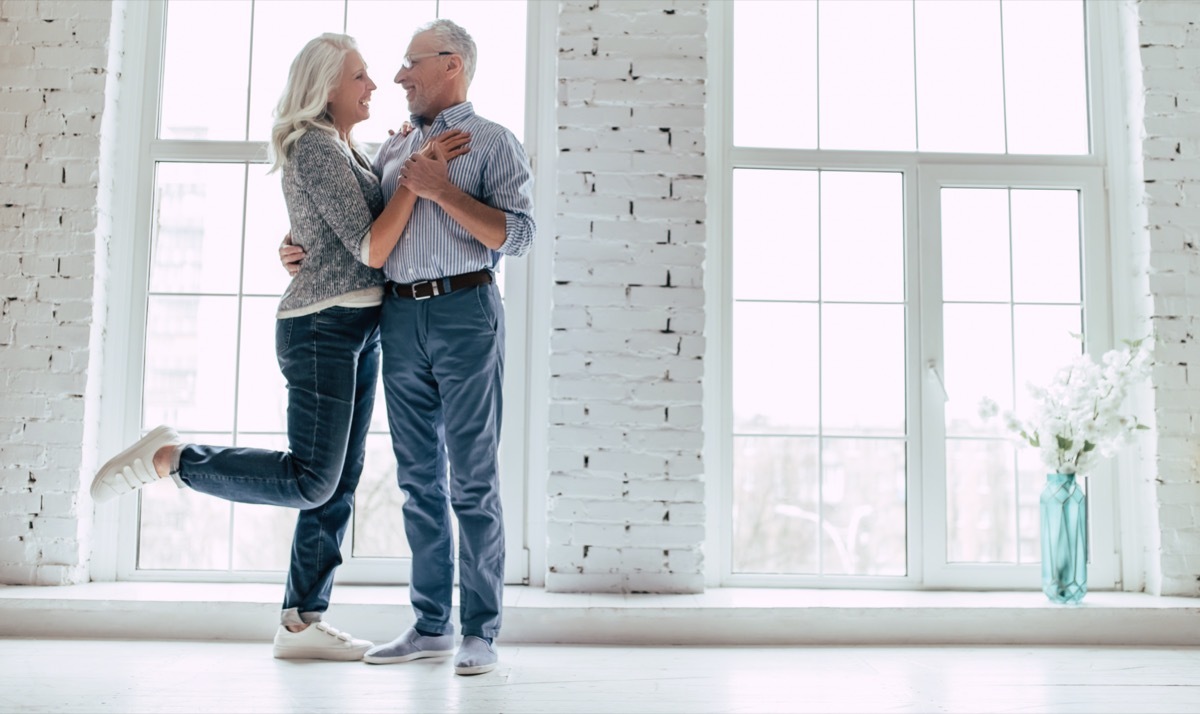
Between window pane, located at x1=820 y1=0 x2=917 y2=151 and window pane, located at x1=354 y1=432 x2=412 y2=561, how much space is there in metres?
1.92

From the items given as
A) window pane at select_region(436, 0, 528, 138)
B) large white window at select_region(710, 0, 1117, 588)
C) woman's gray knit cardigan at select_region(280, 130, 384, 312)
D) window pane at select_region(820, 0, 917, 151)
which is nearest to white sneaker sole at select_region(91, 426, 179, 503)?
woman's gray knit cardigan at select_region(280, 130, 384, 312)

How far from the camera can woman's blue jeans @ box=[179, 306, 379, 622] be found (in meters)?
2.23

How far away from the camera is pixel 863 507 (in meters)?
3.16

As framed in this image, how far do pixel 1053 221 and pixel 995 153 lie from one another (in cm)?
32

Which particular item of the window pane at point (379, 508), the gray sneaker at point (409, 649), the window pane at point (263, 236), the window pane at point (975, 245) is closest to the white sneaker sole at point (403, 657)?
the gray sneaker at point (409, 649)

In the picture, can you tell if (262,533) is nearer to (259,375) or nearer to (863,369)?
(259,375)

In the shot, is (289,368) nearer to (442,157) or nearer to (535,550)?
(442,157)

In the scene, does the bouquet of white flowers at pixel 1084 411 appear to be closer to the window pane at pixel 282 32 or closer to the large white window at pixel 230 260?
the large white window at pixel 230 260

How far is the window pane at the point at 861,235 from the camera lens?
128 inches

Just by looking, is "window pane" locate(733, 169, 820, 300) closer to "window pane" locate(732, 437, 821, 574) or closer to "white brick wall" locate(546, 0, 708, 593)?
"white brick wall" locate(546, 0, 708, 593)

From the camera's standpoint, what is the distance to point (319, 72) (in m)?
2.38

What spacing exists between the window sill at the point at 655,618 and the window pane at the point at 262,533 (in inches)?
8.4

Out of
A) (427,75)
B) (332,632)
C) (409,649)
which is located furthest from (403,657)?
(427,75)

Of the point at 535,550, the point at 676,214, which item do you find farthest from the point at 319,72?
the point at 535,550
